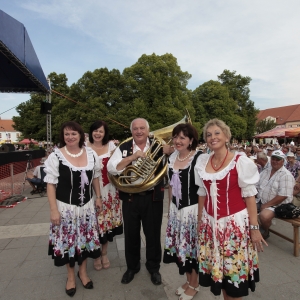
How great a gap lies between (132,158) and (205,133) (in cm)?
85

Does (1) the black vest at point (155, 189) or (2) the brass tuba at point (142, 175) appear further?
(1) the black vest at point (155, 189)

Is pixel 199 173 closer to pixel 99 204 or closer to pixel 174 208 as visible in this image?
pixel 174 208

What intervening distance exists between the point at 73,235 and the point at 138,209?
2.45ft

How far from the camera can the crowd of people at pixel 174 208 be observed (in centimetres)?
190

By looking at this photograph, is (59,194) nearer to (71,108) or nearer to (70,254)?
(70,254)

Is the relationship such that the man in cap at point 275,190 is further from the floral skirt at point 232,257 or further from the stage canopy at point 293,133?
the stage canopy at point 293,133

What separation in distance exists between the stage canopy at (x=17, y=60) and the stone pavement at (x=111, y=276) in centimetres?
512

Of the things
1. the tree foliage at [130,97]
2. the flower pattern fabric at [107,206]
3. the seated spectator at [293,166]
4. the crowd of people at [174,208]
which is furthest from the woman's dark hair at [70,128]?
the tree foliage at [130,97]

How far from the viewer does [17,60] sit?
714cm

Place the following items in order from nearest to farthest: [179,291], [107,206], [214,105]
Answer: [179,291] → [107,206] → [214,105]

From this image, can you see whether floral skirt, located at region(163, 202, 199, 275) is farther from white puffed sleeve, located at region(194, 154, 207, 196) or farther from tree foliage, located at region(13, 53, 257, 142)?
tree foliage, located at region(13, 53, 257, 142)

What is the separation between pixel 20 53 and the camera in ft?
23.1

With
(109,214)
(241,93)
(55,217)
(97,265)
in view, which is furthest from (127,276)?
(241,93)

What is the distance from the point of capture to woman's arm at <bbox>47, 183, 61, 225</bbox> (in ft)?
7.70
